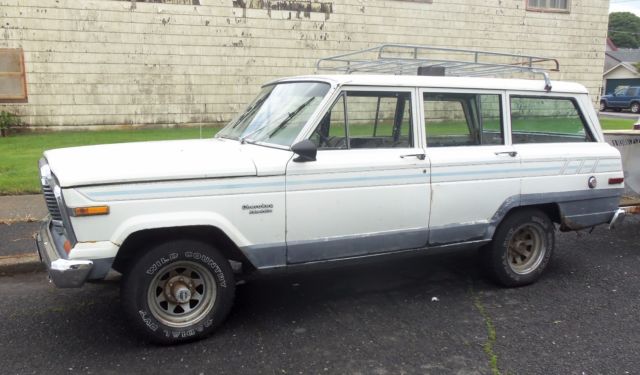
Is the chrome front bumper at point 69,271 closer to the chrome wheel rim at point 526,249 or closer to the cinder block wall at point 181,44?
the chrome wheel rim at point 526,249

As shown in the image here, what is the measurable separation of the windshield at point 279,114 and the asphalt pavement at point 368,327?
1413 mm

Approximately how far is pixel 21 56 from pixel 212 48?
5.13 meters

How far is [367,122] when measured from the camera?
4383 mm

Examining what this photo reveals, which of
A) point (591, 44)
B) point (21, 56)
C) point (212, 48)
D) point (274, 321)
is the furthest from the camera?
point (591, 44)

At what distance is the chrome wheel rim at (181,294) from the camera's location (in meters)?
3.67

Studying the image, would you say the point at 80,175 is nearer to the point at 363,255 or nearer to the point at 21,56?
the point at 363,255

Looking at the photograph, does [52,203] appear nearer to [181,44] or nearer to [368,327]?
[368,327]

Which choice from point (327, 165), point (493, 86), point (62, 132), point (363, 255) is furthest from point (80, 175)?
point (62, 132)

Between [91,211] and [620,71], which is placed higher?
[620,71]

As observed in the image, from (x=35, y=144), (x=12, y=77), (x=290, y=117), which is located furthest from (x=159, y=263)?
(x=12, y=77)

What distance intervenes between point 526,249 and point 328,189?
225 cm

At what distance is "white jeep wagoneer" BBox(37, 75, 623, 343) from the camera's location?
11.4ft

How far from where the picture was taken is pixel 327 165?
12.9ft

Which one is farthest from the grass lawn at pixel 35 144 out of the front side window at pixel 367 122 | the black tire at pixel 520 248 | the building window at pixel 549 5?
the building window at pixel 549 5
